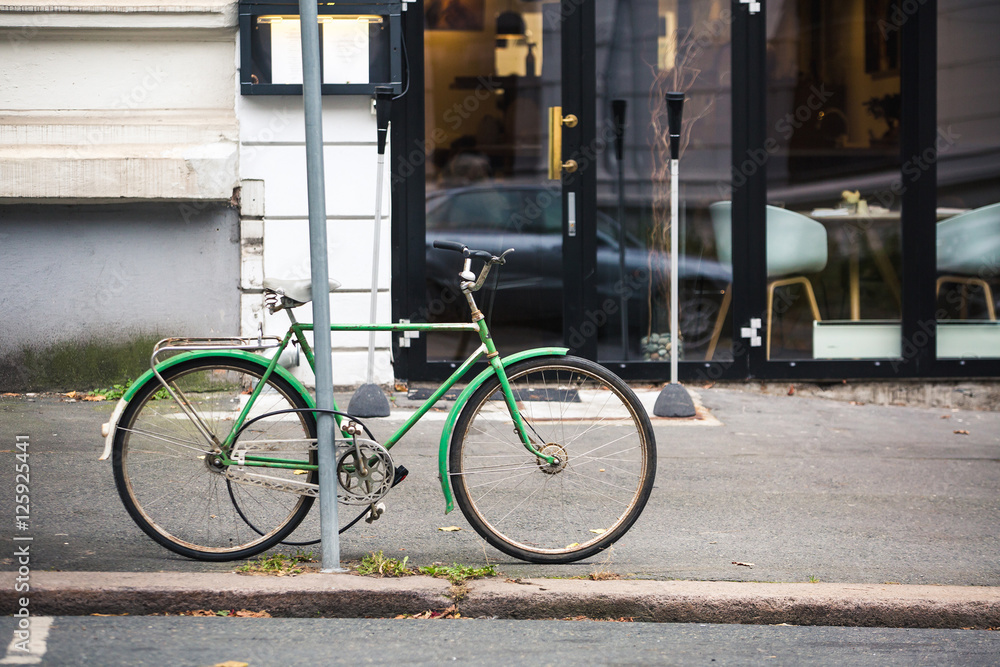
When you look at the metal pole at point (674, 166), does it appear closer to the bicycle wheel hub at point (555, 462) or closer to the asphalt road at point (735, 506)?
the asphalt road at point (735, 506)

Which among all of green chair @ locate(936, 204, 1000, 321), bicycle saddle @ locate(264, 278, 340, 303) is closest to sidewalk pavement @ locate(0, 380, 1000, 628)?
bicycle saddle @ locate(264, 278, 340, 303)

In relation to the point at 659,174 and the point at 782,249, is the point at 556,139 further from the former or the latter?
the point at 782,249

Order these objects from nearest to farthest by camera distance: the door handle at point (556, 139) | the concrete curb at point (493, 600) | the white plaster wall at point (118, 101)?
the concrete curb at point (493, 600) → the white plaster wall at point (118, 101) → the door handle at point (556, 139)

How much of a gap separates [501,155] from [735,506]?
3.79 m

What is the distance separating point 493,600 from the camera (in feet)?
11.9

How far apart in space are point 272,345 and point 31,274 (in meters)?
4.26

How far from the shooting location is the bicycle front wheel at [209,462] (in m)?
3.86

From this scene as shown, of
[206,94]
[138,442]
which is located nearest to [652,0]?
[206,94]

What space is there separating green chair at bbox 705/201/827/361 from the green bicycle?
13.9 ft

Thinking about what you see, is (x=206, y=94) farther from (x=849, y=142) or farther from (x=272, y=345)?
(x=849, y=142)

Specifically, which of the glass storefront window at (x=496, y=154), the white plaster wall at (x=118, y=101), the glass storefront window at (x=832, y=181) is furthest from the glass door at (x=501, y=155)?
the glass storefront window at (x=832, y=181)

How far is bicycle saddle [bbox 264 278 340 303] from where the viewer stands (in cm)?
382

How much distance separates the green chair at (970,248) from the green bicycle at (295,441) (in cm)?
521

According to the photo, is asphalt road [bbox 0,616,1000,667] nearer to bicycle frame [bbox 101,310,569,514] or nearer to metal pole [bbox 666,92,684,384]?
bicycle frame [bbox 101,310,569,514]
